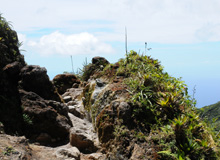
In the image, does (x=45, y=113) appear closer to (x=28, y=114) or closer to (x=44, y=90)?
(x=28, y=114)

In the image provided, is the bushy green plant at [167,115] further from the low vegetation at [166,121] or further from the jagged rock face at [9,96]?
the jagged rock face at [9,96]

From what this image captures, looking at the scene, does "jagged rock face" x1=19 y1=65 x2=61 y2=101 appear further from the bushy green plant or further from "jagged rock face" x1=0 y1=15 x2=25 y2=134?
the bushy green plant

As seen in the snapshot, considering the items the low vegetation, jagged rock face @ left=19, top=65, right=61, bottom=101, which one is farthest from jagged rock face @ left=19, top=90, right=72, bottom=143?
the low vegetation

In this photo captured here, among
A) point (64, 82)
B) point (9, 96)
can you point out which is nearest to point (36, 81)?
point (9, 96)

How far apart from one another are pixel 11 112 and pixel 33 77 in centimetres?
190

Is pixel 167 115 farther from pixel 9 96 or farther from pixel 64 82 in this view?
pixel 64 82

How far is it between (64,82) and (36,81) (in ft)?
23.5

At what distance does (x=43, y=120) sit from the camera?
27.2 feet

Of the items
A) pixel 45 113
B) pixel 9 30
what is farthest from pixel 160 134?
pixel 9 30

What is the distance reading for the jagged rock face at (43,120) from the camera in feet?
26.8

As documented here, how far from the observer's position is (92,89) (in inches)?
408

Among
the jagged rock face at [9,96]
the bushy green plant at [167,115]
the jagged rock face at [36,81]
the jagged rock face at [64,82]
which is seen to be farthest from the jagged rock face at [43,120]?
the jagged rock face at [64,82]

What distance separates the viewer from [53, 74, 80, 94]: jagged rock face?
16016 millimetres

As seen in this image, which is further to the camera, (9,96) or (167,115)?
(9,96)
